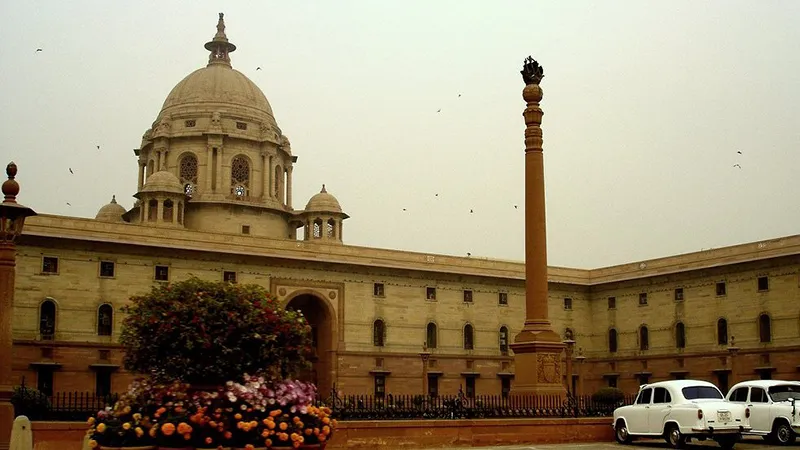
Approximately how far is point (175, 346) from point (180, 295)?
35.4 inches

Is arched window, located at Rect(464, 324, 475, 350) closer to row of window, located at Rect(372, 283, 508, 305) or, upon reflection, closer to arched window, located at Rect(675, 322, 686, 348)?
row of window, located at Rect(372, 283, 508, 305)

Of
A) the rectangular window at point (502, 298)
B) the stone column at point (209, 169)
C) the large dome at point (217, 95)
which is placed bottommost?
the rectangular window at point (502, 298)

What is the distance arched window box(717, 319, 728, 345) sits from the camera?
46062mm

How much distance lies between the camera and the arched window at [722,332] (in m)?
46.1

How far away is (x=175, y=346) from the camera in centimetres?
1112

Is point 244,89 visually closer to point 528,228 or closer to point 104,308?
point 104,308

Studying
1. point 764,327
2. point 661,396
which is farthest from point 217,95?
point 661,396

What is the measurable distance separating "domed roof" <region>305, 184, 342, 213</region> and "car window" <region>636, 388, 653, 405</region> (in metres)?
32.9

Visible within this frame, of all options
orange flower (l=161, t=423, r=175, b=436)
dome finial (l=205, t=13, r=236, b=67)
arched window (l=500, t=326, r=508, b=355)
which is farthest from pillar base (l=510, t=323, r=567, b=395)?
dome finial (l=205, t=13, r=236, b=67)

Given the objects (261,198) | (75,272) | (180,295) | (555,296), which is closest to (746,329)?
(555,296)

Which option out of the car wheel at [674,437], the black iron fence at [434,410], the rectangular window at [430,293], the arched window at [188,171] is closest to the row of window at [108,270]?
the rectangular window at [430,293]

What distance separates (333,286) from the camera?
4581 cm

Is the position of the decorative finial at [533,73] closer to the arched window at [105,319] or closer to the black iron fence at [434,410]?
the black iron fence at [434,410]

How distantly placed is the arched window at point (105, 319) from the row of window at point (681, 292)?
24.3 metres
